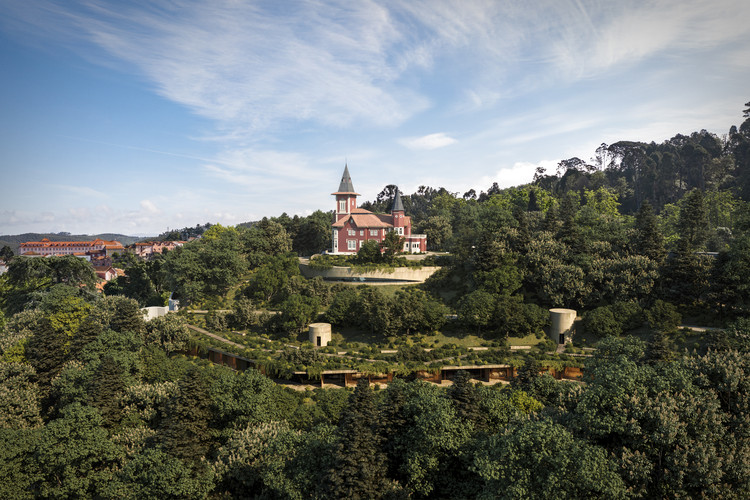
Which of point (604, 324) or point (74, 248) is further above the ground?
point (74, 248)

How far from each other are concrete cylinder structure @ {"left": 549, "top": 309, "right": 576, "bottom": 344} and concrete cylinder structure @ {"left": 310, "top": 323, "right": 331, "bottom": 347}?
24.2m

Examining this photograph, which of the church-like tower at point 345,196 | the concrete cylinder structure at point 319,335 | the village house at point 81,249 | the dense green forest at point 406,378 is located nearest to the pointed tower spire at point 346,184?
the church-like tower at point 345,196

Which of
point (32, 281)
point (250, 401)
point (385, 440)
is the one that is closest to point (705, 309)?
point (385, 440)

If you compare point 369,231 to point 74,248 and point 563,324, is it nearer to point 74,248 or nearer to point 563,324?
point 563,324

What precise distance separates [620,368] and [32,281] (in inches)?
2676

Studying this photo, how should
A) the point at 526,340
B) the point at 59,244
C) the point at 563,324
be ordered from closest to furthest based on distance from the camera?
1. the point at 563,324
2. the point at 526,340
3. the point at 59,244

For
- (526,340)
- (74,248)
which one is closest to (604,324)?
(526,340)

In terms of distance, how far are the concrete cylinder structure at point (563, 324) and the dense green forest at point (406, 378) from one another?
132cm

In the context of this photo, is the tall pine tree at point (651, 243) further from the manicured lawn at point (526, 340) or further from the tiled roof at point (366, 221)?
the tiled roof at point (366, 221)

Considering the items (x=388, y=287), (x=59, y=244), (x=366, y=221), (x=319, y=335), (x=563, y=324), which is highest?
(x=366, y=221)

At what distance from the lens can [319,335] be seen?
Result: 4331 centimetres

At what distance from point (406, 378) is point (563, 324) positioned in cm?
1768

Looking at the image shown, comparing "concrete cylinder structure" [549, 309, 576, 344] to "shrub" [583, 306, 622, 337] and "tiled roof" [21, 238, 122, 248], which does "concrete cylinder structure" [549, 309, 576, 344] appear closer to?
"shrub" [583, 306, 622, 337]

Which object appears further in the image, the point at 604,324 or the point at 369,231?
the point at 369,231
